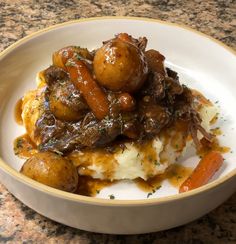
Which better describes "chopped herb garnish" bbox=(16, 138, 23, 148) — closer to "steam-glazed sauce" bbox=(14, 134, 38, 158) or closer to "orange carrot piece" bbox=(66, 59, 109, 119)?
"steam-glazed sauce" bbox=(14, 134, 38, 158)

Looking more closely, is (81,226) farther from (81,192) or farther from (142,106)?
(142,106)

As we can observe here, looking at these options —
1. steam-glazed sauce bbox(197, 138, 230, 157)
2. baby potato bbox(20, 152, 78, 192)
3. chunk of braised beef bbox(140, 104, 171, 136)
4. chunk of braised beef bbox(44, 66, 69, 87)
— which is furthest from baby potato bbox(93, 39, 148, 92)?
steam-glazed sauce bbox(197, 138, 230, 157)

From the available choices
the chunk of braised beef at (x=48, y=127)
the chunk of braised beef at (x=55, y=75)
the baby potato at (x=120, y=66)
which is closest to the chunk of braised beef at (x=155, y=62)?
the baby potato at (x=120, y=66)

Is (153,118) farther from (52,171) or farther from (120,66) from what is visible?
(52,171)

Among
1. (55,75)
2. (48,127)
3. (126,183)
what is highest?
(55,75)

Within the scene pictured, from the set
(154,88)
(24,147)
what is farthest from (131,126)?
(24,147)

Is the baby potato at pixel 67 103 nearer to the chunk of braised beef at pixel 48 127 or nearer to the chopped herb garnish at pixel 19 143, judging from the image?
the chunk of braised beef at pixel 48 127
